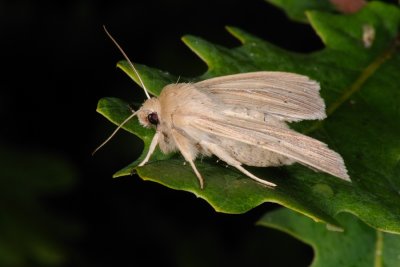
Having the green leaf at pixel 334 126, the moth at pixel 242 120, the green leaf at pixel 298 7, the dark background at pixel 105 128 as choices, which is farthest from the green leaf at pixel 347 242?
the dark background at pixel 105 128

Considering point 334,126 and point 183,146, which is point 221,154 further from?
point 334,126

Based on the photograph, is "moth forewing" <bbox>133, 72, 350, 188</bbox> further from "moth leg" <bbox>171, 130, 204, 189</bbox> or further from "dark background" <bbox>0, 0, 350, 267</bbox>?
"dark background" <bbox>0, 0, 350, 267</bbox>

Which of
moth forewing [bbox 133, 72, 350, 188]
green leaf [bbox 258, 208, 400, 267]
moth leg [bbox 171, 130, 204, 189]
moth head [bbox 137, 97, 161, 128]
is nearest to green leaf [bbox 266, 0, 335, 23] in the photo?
moth forewing [bbox 133, 72, 350, 188]

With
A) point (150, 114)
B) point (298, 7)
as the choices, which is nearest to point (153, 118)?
point (150, 114)

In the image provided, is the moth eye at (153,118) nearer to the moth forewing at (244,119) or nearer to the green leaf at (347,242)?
the moth forewing at (244,119)

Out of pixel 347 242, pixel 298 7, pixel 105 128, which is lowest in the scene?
pixel 105 128

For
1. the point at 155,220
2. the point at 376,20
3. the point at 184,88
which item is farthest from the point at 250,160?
the point at 155,220
